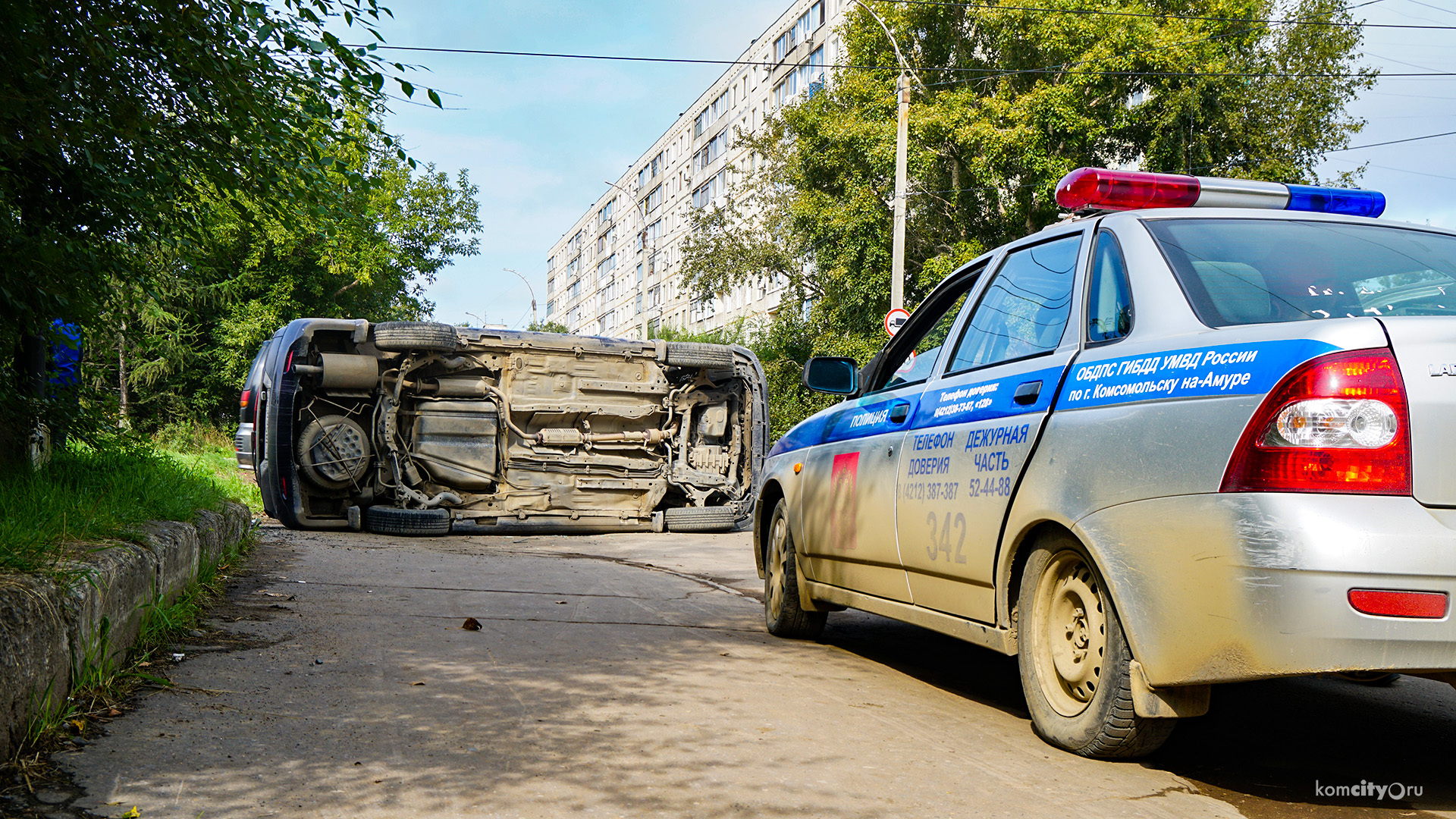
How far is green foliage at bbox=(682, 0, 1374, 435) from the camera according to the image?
77.7ft

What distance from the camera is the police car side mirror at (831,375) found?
18.8 feet

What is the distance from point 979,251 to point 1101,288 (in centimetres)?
2166

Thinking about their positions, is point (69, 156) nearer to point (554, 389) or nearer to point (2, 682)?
point (2, 682)

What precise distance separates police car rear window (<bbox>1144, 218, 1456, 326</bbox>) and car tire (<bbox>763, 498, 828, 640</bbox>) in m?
2.85

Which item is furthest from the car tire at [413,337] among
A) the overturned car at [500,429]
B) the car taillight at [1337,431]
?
the car taillight at [1337,431]

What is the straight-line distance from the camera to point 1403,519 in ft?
9.11

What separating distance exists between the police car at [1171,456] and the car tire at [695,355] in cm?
787

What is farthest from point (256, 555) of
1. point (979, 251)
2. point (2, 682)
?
point (979, 251)

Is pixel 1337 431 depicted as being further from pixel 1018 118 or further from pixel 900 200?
pixel 1018 118

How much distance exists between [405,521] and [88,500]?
263 inches

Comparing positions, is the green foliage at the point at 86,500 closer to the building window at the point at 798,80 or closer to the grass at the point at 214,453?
the grass at the point at 214,453

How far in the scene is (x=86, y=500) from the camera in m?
5.22

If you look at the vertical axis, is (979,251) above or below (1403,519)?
above

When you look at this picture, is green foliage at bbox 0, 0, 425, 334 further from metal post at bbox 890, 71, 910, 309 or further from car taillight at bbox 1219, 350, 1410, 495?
metal post at bbox 890, 71, 910, 309
